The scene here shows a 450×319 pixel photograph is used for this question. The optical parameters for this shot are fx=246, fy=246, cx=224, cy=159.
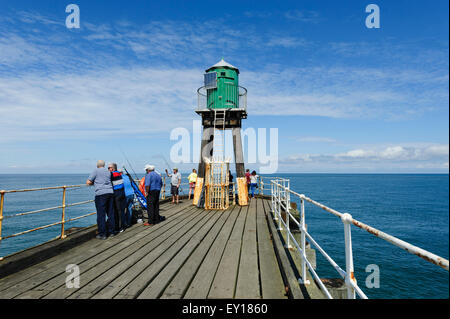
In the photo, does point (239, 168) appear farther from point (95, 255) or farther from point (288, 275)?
point (288, 275)

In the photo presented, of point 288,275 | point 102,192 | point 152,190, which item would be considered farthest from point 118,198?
point 288,275

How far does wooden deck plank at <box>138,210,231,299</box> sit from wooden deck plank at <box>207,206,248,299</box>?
0.76 meters

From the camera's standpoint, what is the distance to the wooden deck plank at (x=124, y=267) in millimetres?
3752

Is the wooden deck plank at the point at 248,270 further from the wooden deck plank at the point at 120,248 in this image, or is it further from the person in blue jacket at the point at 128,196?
the person in blue jacket at the point at 128,196

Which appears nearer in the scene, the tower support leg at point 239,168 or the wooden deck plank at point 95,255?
the wooden deck plank at point 95,255

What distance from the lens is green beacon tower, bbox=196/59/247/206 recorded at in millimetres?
12781

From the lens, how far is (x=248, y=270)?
4.50m

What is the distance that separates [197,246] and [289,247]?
7.12 feet

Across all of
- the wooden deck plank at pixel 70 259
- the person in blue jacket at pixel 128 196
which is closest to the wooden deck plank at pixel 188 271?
the wooden deck plank at pixel 70 259

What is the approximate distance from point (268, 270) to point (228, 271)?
747mm

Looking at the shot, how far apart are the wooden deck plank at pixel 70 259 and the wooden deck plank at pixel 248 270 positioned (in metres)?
2.88

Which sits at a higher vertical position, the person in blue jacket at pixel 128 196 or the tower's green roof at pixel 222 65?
the tower's green roof at pixel 222 65
